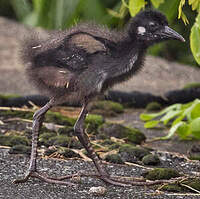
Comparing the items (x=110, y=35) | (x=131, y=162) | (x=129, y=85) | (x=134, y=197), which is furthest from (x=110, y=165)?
(x=129, y=85)

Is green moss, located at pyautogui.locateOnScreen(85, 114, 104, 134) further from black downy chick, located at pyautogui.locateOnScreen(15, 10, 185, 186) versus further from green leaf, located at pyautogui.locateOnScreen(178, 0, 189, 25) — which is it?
green leaf, located at pyautogui.locateOnScreen(178, 0, 189, 25)

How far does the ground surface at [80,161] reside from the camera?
3301 mm

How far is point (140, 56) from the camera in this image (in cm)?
354

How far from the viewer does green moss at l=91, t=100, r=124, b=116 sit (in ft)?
19.1

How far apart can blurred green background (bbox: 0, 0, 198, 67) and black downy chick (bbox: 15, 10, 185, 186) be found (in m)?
1.24

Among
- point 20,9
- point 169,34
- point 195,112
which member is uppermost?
point 169,34

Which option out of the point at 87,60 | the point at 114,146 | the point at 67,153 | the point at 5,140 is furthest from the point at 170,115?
the point at 87,60

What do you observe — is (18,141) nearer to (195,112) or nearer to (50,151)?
(50,151)

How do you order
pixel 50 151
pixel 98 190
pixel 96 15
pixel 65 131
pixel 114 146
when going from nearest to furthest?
pixel 98 190
pixel 50 151
pixel 114 146
pixel 65 131
pixel 96 15

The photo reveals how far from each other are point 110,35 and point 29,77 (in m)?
0.60

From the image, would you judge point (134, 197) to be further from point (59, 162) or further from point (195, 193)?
point (59, 162)

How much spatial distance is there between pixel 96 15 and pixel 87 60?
190 inches

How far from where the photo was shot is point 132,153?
13.8ft

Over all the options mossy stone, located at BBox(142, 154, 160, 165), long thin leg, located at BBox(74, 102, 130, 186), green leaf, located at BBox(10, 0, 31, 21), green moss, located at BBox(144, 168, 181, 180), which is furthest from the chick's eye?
green leaf, located at BBox(10, 0, 31, 21)
